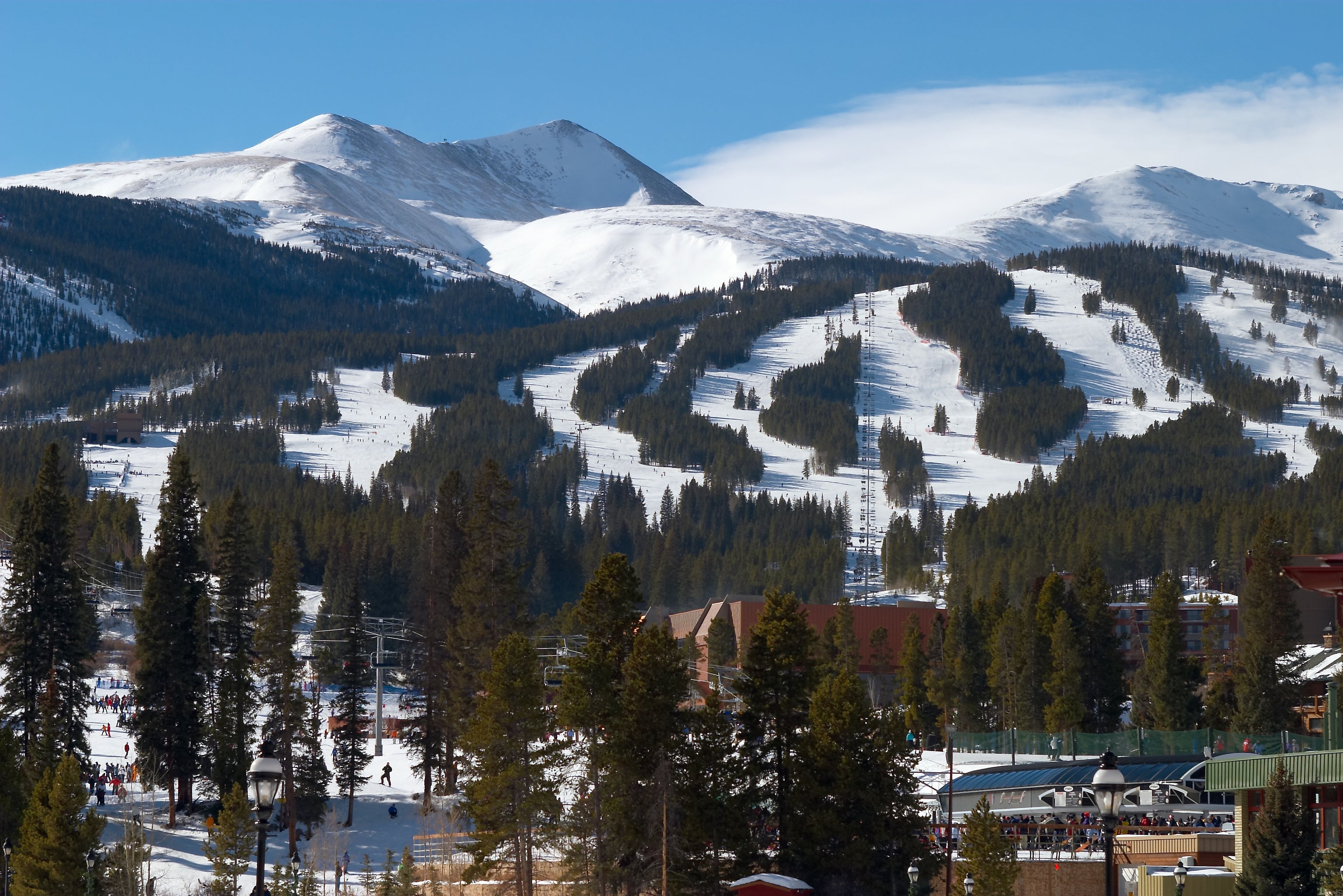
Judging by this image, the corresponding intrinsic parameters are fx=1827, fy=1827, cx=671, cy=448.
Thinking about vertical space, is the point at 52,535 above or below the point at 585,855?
above

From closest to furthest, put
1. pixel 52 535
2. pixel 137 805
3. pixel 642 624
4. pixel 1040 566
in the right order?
pixel 642 624 → pixel 137 805 → pixel 52 535 → pixel 1040 566

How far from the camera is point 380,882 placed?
4744cm

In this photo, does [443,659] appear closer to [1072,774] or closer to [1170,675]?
[1072,774]

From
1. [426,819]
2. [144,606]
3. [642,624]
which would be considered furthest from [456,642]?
[642,624]

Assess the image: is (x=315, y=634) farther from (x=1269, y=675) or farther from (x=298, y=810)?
(x=1269, y=675)

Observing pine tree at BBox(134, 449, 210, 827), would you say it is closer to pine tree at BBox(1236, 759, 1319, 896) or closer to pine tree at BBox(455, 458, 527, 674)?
pine tree at BBox(455, 458, 527, 674)

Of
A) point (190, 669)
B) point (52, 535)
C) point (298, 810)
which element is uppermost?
point (52, 535)

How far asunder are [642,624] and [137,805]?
25.3 metres

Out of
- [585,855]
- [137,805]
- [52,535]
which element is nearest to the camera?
[585,855]

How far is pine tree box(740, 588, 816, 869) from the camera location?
4647 cm

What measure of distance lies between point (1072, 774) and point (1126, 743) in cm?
563

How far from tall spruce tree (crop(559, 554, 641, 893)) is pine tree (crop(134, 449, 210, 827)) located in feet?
82.9

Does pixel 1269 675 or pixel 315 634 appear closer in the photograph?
pixel 1269 675

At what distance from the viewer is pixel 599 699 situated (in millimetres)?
47125
